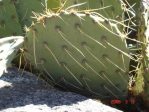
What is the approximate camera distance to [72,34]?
2449 mm

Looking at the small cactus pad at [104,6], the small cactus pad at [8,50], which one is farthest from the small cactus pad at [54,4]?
the small cactus pad at [8,50]

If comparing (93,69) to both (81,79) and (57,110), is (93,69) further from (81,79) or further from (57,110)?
(57,110)

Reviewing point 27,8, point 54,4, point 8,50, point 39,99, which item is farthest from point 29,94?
point 27,8

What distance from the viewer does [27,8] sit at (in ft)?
10.5

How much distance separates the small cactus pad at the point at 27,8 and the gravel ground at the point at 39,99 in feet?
1.84

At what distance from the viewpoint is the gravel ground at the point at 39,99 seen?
2348mm

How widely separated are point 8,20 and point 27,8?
0.17m

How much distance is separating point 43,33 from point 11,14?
31.2 inches

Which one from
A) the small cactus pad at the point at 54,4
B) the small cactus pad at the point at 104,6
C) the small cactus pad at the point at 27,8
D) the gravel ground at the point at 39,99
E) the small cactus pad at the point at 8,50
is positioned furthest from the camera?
the small cactus pad at the point at 27,8

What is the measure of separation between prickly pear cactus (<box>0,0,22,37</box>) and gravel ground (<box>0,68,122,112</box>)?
516mm

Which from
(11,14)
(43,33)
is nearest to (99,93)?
(43,33)

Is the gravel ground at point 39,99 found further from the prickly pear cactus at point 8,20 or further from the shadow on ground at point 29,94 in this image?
the prickly pear cactus at point 8,20

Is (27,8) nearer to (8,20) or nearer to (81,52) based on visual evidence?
(8,20)

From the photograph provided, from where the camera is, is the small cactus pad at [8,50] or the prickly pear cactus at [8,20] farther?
the prickly pear cactus at [8,20]
